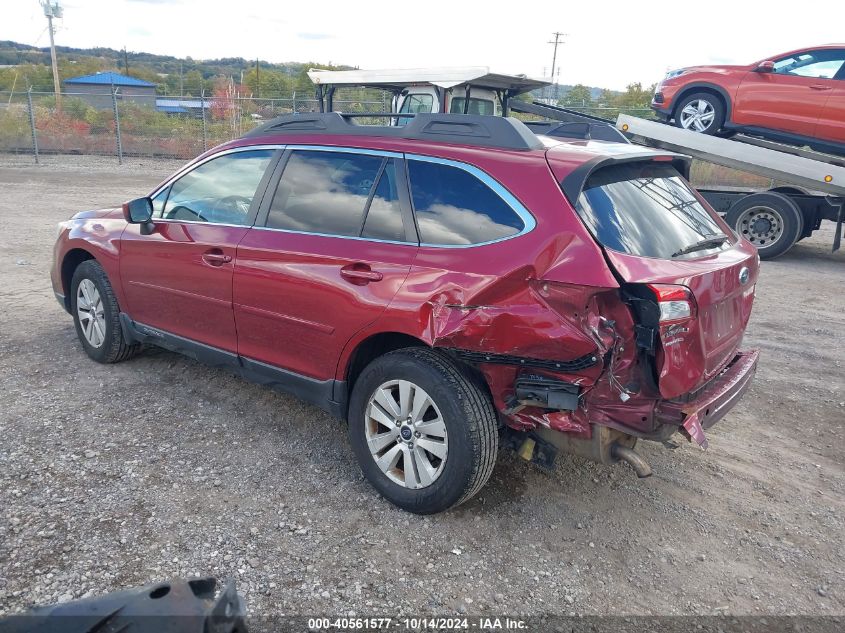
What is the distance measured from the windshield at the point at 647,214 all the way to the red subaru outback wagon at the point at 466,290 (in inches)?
0.5

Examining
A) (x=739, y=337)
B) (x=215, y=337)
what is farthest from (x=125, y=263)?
(x=739, y=337)

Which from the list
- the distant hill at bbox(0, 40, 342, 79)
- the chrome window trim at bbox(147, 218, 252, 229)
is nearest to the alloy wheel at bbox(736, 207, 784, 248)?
the chrome window trim at bbox(147, 218, 252, 229)

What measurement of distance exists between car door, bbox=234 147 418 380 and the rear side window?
91 millimetres

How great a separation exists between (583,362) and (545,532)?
0.98 m

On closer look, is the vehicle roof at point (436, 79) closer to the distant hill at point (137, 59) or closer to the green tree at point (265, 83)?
the green tree at point (265, 83)

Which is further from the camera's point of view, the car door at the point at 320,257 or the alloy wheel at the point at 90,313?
the alloy wheel at the point at 90,313

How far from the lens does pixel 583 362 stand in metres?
2.87

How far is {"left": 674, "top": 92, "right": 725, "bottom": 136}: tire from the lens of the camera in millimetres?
10844

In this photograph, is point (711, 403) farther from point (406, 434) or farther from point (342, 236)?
point (342, 236)

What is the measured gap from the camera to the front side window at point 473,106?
395 inches

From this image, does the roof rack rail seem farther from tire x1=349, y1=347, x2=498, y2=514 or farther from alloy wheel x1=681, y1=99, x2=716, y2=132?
alloy wheel x1=681, y1=99, x2=716, y2=132

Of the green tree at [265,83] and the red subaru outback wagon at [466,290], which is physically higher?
the green tree at [265,83]

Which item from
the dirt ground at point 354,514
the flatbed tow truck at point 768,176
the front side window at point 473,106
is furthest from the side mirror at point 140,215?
the flatbed tow truck at point 768,176

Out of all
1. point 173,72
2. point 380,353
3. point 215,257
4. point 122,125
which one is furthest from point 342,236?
point 173,72
